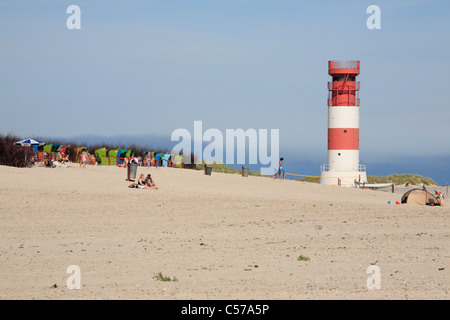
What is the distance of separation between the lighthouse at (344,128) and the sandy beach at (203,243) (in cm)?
1588

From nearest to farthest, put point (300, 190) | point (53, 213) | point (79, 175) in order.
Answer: point (53, 213), point (79, 175), point (300, 190)

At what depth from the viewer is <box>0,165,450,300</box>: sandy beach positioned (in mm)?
9797

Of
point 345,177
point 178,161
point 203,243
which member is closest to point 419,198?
point 345,177

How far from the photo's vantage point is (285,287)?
9836mm

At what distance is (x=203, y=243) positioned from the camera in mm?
14977

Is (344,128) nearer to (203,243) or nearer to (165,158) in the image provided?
(165,158)

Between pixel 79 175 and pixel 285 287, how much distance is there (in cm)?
2078

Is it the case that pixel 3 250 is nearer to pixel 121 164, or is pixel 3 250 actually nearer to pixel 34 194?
pixel 34 194

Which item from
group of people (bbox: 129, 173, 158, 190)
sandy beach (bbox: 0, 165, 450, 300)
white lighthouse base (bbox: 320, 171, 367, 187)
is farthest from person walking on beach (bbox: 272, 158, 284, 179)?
group of people (bbox: 129, 173, 158, 190)

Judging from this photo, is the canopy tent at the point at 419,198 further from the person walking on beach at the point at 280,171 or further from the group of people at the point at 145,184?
the group of people at the point at 145,184

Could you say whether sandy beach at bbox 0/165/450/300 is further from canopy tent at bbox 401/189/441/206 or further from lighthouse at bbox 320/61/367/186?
lighthouse at bbox 320/61/367/186

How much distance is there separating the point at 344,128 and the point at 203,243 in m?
30.4

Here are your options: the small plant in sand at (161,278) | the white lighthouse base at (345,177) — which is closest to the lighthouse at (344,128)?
the white lighthouse base at (345,177)
